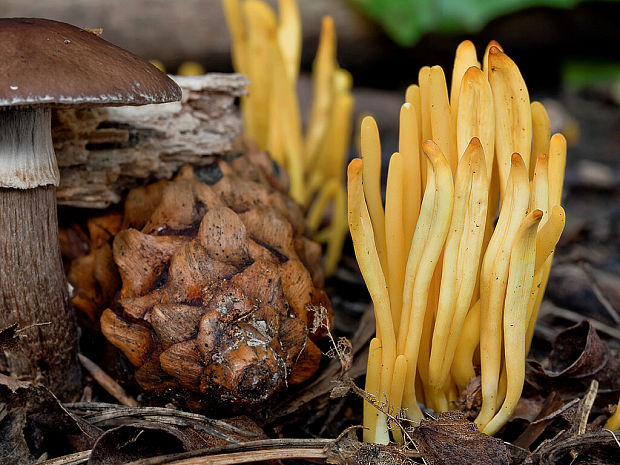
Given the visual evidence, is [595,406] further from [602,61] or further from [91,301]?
[602,61]

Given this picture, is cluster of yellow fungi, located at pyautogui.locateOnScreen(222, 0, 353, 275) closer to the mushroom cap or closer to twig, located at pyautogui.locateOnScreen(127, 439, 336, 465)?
the mushroom cap

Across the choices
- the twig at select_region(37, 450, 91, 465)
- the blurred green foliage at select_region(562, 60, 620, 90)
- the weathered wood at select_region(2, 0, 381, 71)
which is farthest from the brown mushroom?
the blurred green foliage at select_region(562, 60, 620, 90)

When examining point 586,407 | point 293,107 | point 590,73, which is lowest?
point 586,407

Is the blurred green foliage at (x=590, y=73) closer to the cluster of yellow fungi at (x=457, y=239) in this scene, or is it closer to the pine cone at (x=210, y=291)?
the cluster of yellow fungi at (x=457, y=239)

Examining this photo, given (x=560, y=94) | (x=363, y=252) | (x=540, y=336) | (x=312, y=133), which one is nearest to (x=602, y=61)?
(x=560, y=94)

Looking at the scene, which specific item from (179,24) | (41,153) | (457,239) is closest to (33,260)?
(41,153)

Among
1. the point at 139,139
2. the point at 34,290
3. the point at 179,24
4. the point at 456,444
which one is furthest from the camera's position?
the point at 179,24

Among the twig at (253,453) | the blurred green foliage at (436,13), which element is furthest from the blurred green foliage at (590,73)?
the twig at (253,453)

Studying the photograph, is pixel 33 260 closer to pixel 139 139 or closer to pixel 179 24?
pixel 139 139
